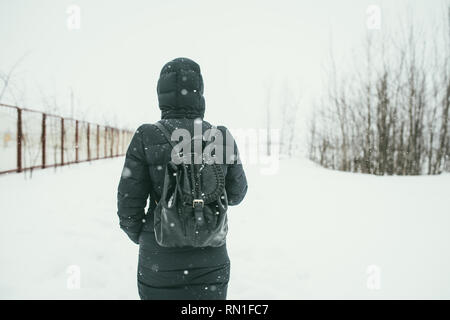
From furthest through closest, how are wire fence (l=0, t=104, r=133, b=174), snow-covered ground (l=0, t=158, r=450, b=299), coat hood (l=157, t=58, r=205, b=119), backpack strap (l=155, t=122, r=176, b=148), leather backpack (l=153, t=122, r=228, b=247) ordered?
wire fence (l=0, t=104, r=133, b=174)
snow-covered ground (l=0, t=158, r=450, b=299)
coat hood (l=157, t=58, r=205, b=119)
backpack strap (l=155, t=122, r=176, b=148)
leather backpack (l=153, t=122, r=228, b=247)

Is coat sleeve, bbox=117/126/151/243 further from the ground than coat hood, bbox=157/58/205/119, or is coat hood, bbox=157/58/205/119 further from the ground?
coat hood, bbox=157/58/205/119

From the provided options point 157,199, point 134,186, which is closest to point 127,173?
point 134,186

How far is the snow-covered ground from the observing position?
2.87 meters

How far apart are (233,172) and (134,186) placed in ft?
1.94

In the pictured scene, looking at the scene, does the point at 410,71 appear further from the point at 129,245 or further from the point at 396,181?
the point at 129,245

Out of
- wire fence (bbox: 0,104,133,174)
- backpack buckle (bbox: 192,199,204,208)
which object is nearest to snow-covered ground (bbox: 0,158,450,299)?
wire fence (bbox: 0,104,133,174)

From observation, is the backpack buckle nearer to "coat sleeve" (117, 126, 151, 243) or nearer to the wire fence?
"coat sleeve" (117, 126, 151, 243)

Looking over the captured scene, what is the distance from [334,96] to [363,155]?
10.0ft

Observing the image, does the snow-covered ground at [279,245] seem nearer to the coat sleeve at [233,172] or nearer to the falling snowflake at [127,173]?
the coat sleeve at [233,172]

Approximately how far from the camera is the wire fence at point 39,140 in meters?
7.01

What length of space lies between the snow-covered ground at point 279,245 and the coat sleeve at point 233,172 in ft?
5.19

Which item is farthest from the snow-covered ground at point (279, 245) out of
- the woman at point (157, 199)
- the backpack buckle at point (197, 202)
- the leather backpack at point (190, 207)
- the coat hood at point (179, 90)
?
the coat hood at point (179, 90)
